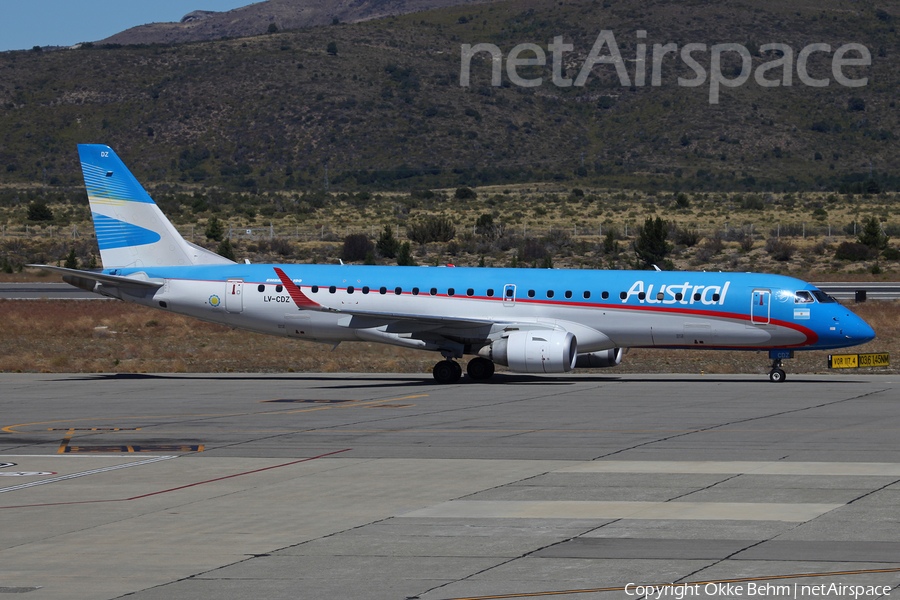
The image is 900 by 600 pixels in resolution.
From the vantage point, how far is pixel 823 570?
1155 centimetres

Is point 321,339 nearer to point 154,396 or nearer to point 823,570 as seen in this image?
point 154,396

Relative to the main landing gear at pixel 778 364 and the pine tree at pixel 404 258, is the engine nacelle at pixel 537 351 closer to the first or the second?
the main landing gear at pixel 778 364

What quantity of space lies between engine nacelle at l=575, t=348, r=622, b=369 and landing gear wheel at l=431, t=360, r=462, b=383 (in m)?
3.85

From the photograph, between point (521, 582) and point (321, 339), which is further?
point (321, 339)

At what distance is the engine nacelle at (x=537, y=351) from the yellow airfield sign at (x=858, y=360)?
8.38 m

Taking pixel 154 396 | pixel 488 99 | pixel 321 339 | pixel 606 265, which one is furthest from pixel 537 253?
pixel 488 99

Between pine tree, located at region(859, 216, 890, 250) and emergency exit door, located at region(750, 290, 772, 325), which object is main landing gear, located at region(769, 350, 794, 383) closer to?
emergency exit door, located at region(750, 290, 772, 325)

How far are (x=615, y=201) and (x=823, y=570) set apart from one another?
399 feet

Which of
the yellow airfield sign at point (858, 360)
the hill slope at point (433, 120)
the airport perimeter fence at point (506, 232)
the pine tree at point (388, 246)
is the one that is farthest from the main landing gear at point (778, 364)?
the hill slope at point (433, 120)

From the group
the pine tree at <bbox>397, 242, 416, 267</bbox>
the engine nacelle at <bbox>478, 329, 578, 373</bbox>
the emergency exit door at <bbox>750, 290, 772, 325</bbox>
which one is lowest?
the engine nacelle at <bbox>478, 329, 578, 373</bbox>

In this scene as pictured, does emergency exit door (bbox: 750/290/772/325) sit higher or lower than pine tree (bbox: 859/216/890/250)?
lower

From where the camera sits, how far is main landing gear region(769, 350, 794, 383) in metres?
33.1

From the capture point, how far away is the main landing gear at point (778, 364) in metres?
33.1

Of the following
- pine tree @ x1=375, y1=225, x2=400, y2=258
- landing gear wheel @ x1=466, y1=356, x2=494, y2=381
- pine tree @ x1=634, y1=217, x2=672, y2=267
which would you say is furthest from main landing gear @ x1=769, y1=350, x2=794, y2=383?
pine tree @ x1=375, y1=225, x2=400, y2=258
